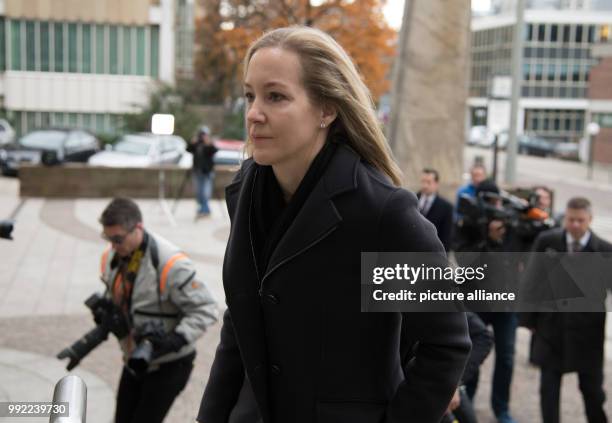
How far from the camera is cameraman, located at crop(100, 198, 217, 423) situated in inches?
181

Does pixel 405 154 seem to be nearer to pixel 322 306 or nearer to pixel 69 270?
pixel 69 270

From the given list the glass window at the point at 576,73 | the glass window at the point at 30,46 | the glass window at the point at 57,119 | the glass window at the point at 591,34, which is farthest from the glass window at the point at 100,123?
the glass window at the point at 591,34

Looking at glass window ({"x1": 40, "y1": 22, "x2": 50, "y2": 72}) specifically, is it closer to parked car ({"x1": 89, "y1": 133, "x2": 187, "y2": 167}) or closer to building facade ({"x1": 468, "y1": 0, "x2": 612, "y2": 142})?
parked car ({"x1": 89, "y1": 133, "x2": 187, "y2": 167})

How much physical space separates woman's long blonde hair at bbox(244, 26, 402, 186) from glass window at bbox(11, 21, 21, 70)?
4212cm

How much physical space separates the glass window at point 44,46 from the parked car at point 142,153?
17.7 meters

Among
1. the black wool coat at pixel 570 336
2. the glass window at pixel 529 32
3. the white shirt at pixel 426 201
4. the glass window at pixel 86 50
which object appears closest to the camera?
the black wool coat at pixel 570 336

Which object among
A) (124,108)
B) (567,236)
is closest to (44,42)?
(124,108)

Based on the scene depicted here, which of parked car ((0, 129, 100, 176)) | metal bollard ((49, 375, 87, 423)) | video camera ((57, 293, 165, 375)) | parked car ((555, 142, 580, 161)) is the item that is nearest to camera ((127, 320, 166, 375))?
video camera ((57, 293, 165, 375))

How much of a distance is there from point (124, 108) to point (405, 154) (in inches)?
1197

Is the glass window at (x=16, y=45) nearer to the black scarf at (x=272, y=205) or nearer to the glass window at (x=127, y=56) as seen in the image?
the glass window at (x=127, y=56)

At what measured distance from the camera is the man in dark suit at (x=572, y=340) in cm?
596

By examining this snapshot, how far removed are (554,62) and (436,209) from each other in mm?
77283

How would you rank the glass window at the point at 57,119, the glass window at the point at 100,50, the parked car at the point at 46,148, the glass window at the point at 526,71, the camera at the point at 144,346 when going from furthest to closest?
the glass window at the point at 526,71
the glass window at the point at 57,119
the glass window at the point at 100,50
the parked car at the point at 46,148
the camera at the point at 144,346

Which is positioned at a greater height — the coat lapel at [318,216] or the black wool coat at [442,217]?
the coat lapel at [318,216]
